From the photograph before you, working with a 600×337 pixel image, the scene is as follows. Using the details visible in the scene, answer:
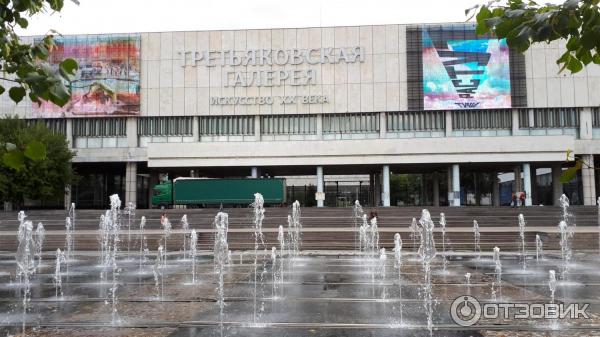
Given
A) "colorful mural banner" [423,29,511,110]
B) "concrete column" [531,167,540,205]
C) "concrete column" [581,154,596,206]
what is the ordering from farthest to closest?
"concrete column" [531,167,540,205], "colorful mural banner" [423,29,511,110], "concrete column" [581,154,596,206]

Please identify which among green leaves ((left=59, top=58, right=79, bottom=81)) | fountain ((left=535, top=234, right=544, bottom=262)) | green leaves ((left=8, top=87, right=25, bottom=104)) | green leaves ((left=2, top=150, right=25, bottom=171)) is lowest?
fountain ((left=535, top=234, right=544, bottom=262))

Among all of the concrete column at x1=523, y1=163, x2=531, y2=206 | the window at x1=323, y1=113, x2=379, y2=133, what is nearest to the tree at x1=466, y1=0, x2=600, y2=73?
the concrete column at x1=523, y1=163, x2=531, y2=206

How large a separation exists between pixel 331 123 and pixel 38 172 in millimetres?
24325

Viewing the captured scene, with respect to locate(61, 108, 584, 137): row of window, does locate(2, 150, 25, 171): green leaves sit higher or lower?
lower

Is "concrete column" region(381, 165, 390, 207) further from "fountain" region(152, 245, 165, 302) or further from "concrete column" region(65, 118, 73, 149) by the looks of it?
"concrete column" region(65, 118, 73, 149)

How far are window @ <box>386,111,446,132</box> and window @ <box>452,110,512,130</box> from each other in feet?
4.16

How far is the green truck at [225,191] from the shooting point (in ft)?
129

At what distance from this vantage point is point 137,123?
4588cm

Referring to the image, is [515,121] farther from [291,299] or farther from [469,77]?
[291,299]

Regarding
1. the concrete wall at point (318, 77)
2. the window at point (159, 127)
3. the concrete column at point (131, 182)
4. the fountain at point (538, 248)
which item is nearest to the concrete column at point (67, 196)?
the concrete column at point (131, 182)

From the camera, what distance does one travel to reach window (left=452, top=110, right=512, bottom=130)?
1727 inches

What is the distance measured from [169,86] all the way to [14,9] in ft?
147

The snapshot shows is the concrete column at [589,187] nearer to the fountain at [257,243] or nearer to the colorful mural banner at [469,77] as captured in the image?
the colorful mural banner at [469,77]

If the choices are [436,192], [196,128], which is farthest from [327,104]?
[436,192]
